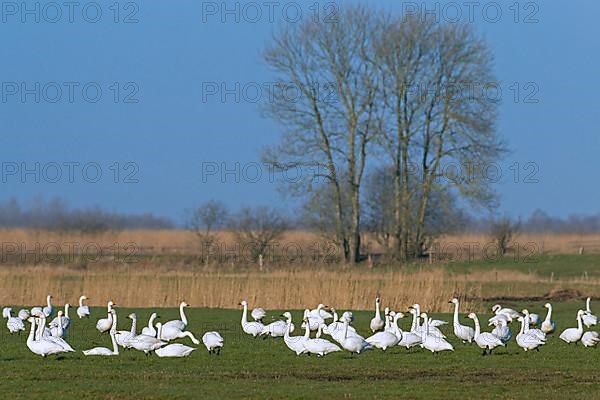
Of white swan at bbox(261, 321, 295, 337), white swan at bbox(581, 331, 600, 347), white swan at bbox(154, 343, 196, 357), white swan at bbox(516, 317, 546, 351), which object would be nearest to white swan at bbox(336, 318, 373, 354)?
white swan at bbox(154, 343, 196, 357)

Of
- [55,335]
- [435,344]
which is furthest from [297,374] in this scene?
[55,335]

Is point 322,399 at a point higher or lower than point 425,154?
lower

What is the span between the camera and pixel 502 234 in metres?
63.3

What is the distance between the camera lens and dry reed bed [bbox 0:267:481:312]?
106 feet

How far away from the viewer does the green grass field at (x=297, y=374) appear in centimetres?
1483

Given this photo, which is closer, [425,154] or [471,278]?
[471,278]

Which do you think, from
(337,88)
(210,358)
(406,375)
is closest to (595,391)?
(406,375)

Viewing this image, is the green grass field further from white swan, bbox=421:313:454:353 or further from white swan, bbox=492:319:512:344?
white swan, bbox=492:319:512:344

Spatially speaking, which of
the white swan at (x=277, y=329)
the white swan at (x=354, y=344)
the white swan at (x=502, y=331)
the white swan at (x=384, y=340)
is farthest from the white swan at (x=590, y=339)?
the white swan at (x=277, y=329)

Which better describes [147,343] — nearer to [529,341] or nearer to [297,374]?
[297,374]

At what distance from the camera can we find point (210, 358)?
19141 mm

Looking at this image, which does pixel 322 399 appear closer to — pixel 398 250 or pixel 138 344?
pixel 138 344

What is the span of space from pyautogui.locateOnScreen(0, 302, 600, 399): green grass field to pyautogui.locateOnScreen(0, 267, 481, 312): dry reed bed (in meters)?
10.3

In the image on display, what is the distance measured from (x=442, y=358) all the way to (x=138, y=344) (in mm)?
5028
